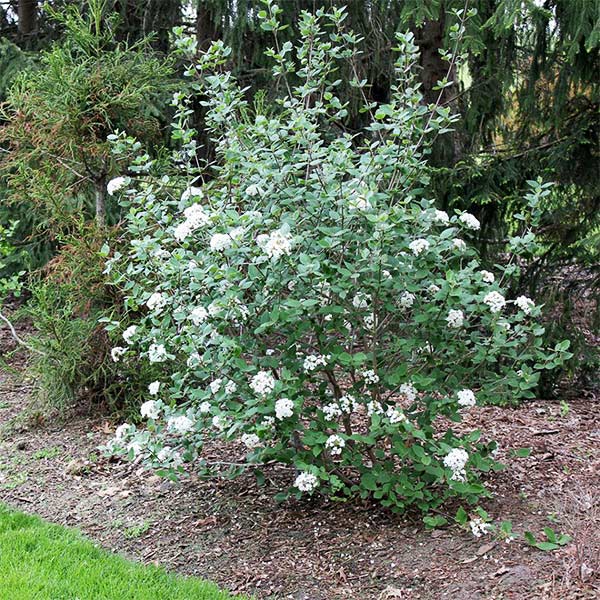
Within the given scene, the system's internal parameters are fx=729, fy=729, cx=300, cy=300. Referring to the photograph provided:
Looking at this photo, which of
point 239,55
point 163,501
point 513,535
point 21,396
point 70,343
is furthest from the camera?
point 239,55

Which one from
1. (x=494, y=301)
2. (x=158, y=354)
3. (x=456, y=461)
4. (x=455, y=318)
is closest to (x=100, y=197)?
(x=158, y=354)

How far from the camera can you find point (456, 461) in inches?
117

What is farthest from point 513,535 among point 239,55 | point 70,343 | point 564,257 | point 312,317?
point 239,55

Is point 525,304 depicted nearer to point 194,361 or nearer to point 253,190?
point 253,190

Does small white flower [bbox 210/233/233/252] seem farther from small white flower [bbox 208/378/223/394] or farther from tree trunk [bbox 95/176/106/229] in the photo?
tree trunk [bbox 95/176/106/229]

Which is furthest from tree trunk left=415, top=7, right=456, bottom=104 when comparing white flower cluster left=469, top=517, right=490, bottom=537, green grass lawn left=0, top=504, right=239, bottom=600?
green grass lawn left=0, top=504, right=239, bottom=600

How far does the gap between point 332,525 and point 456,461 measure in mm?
700

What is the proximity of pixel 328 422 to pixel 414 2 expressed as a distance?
112 inches

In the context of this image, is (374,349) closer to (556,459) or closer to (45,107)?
(556,459)

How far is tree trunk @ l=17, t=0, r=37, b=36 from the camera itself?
8266 millimetres

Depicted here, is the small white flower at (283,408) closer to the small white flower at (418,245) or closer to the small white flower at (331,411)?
the small white flower at (331,411)

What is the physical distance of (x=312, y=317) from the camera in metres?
3.10

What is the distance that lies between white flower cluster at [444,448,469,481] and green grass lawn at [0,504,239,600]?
1.03m

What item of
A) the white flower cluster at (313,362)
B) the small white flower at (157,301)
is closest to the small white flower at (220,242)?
the small white flower at (157,301)
